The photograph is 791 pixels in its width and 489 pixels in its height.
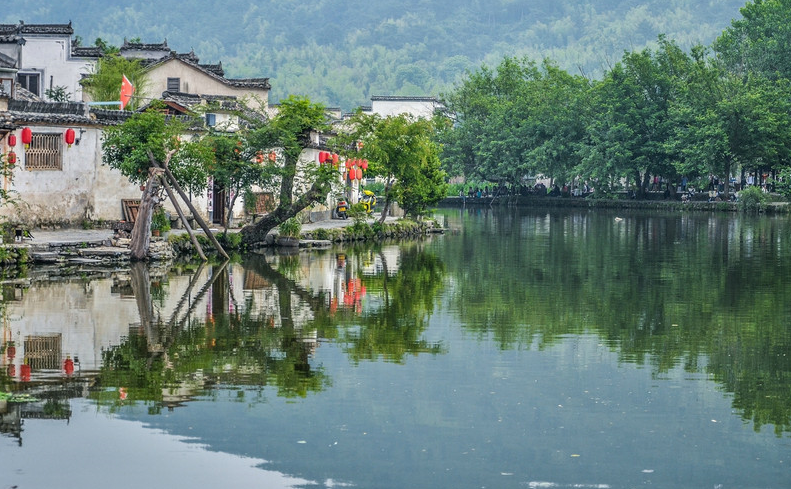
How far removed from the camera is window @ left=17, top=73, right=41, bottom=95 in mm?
59906

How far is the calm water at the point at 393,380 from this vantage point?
12.8 m

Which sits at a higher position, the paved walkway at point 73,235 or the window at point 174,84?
the window at point 174,84

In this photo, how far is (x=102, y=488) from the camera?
11961mm

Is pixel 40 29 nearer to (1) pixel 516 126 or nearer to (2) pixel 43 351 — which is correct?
(1) pixel 516 126

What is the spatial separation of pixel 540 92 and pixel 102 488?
8255 centimetres

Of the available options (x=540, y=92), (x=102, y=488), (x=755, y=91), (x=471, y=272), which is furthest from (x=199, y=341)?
(x=540, y=92)

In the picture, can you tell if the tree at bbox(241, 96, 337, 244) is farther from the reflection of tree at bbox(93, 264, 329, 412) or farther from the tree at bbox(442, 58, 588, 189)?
the tree at bbox(442, 58, 588, 189)

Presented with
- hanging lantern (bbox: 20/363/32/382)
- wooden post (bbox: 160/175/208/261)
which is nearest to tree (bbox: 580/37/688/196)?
wooden post (bbox: 160/175/208/261)

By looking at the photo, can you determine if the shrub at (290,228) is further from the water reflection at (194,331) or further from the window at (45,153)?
the window at (45,153)

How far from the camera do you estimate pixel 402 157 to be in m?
48.1

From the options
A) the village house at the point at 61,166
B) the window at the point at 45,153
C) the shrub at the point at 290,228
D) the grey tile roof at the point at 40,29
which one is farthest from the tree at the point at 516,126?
the window at the point at 45,153

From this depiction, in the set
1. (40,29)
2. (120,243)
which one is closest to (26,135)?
(120,243)

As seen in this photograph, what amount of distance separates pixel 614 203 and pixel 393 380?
69.1 meters

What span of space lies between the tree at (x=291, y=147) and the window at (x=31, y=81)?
82.6 ft
